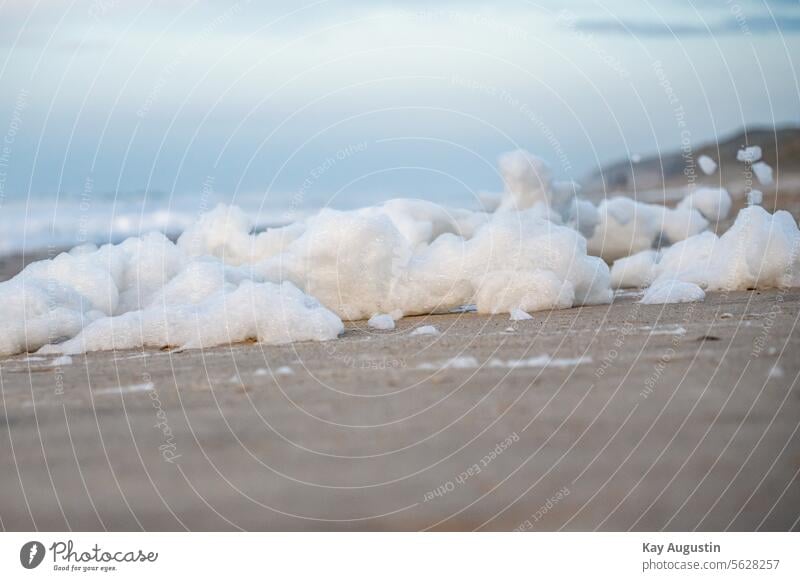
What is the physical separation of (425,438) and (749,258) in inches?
A: 74.8

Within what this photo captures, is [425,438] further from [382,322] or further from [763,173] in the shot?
[763,173]

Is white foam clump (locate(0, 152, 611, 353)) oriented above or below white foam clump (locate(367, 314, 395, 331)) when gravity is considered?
above

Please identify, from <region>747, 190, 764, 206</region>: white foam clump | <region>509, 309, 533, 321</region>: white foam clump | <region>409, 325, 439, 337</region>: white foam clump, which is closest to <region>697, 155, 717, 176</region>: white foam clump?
<region>747, 190, 764, 206</region>: white foam clump

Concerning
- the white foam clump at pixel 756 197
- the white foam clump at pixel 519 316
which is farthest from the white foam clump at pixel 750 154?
the white foam clump at pixel 519 316

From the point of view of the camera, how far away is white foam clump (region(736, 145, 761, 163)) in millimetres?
4339

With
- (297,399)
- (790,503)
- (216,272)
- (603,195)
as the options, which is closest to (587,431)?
(790,503)

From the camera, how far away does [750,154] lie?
14.5ft

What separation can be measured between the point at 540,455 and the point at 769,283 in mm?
1860

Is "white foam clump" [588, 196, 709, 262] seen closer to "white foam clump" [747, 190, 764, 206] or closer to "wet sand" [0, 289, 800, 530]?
"white foam clump" [747, 190, 764, 206]

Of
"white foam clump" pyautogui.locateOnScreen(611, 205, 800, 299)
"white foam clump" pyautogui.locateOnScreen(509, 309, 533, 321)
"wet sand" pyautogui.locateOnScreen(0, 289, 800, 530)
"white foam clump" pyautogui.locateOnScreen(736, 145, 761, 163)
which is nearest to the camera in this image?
"wet sand" pyautogui.locateOnScreen(0, 289, 800, 530)

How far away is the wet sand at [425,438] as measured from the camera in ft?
7.34

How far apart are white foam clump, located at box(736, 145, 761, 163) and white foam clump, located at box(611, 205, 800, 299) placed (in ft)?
1.45

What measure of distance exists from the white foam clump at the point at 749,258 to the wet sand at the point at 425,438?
0.81 meters

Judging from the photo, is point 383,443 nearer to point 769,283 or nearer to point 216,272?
point 216,272
